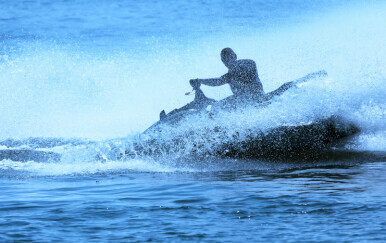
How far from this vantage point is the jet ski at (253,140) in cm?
1191

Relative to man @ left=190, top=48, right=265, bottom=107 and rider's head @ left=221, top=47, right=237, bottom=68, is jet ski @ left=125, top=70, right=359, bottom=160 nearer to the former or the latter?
man @ left=190, top=48, right=265, bottom=107

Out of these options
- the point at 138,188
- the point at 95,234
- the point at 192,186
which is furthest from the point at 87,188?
the point at 95,234

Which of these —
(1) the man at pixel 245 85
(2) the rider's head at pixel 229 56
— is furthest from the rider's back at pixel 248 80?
(2) the rider's head at pixel 229 56

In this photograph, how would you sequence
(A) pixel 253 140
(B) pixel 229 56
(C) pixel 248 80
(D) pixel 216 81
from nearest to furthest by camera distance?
1. (A) pixel 253 140
2. (C) pixel 248 80
3. (B) pixel 229 56
4. (D) pixel 216 81

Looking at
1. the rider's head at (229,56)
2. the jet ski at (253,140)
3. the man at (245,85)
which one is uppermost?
the rider's head at (229,56)

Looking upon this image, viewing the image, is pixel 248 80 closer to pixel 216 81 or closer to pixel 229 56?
pixel 229 56

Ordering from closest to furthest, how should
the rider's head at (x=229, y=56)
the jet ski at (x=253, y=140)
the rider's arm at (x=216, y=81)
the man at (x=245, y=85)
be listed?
the jet ski at (x=253, y=140)
the man at (x=245, y=85)
the rider's head at (x=229, y=56)
the rider's arm at (x=216, y=81)

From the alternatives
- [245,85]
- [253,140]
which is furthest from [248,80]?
[253,140]

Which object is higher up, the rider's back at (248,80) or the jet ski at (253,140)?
the rider's back at (248,80)

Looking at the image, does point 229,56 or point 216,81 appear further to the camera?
point 216,81

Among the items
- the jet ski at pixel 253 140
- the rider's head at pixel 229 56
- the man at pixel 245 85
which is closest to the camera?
the jet ski at pixel 253 140

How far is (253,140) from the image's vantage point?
1196 centimetres

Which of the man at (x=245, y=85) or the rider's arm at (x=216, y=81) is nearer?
Result: the man at (x=245, y=85)

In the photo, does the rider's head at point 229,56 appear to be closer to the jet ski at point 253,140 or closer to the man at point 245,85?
the man at point 245,85
